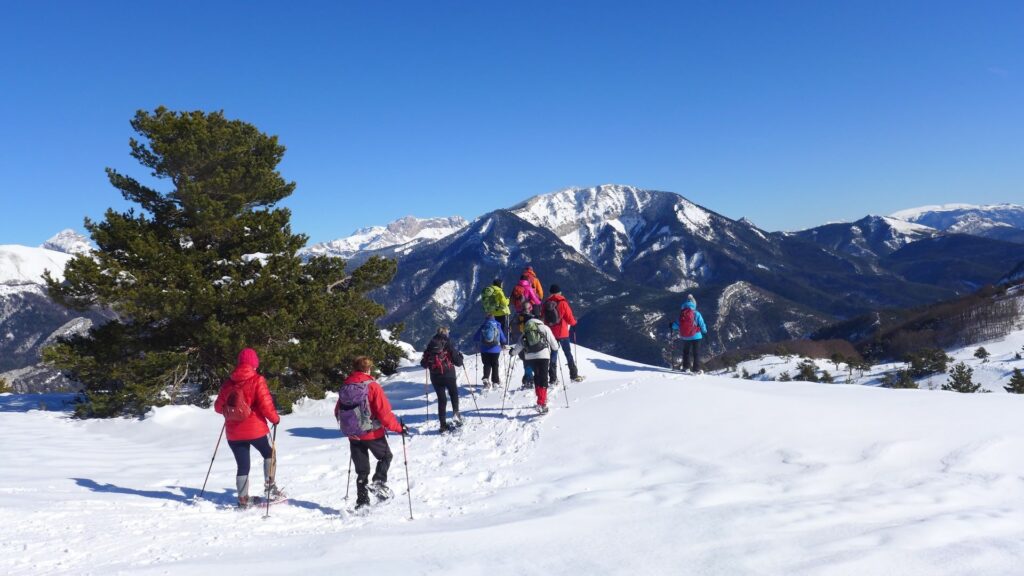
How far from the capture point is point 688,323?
1590 cm

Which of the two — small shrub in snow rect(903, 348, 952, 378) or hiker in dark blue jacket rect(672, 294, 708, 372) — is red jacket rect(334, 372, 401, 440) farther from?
small shrub in snow rect(903, 348, 952, 378)

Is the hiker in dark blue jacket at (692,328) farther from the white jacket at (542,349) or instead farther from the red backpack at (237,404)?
the red backpack at (237,404)

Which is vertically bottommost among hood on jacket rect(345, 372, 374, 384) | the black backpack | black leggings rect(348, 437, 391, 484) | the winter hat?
black leggings rect(348, 437, 391, 484)

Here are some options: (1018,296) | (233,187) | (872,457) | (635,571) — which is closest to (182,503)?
(635,571)

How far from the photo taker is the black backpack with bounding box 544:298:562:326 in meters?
13.1

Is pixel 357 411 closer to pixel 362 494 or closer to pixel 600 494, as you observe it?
pixel 362 494

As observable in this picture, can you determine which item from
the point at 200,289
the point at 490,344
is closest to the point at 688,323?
the point at 490,344

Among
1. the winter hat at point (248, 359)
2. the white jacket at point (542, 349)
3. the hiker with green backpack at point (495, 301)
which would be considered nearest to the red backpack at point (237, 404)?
the winter hat at point (248, 359)

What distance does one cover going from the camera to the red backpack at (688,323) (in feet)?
52.1

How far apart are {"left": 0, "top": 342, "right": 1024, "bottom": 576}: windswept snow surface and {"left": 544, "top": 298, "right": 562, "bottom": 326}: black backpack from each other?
1.84 meters

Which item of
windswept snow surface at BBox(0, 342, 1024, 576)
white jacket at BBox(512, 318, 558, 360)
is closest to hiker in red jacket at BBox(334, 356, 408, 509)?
windswept snow surface at BBox(0, 342, 1024, 576)

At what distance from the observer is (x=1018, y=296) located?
312ft

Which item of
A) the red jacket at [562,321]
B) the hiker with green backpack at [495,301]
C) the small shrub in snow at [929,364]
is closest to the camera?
the red jacket at [562,321]

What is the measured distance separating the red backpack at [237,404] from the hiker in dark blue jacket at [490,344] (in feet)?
18.3
